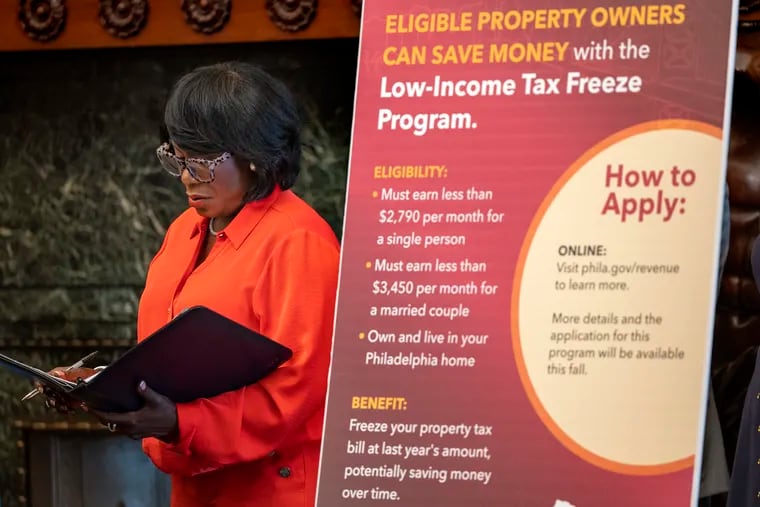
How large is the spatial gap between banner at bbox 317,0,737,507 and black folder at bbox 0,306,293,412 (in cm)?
25

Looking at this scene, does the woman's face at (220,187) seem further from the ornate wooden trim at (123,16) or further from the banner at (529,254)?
the ornate wooden trim at (123,16)

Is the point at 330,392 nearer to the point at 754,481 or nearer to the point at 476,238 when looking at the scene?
the point at 476,238

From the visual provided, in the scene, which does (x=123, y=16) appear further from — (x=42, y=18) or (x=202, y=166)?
(x=202, y=166)

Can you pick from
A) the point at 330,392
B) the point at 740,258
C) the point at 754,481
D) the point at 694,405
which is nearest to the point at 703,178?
the point at 694,405

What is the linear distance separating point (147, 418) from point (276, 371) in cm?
22

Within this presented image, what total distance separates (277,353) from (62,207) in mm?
1895

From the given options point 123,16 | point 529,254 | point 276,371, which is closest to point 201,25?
point 123,16

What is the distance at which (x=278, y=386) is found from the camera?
1934 mm

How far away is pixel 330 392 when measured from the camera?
162 centimetres

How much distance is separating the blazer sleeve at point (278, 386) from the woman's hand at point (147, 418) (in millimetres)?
22

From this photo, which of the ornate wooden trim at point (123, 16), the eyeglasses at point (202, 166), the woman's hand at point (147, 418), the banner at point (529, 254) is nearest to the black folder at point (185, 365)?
the woman's hand at point (147, 418)

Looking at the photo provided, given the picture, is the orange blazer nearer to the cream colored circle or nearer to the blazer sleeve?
the blazer sleeve

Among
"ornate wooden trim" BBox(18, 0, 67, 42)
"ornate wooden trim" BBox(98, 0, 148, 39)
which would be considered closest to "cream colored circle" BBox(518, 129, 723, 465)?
"ornate wooden trim" BBox(98, 0, 148, 39)

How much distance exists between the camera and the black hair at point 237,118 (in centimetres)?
204
